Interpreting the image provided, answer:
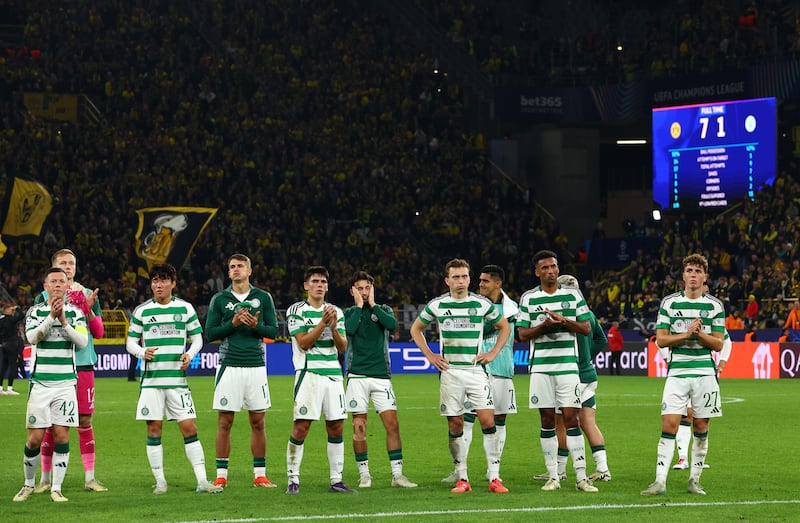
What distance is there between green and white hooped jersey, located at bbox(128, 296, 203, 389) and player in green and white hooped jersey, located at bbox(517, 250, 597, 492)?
341 centimetres

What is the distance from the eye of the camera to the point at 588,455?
55.3 ft

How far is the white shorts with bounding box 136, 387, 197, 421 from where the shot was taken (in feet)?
43.1

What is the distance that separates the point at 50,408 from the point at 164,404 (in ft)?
3.64

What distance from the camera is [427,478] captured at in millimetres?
14680

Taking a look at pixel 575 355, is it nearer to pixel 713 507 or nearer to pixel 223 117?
pixel 713 507

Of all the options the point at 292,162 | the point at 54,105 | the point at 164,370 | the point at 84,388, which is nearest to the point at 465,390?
the point at 164,370

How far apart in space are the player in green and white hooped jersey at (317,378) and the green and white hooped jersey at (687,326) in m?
3.25

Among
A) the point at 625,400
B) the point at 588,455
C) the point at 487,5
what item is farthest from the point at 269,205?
the point at 588,455

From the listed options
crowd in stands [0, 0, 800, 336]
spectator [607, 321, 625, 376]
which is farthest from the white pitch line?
crowd in stands [0, 0, 800, 336]

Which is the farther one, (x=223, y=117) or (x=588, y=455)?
(x=223, y=117)

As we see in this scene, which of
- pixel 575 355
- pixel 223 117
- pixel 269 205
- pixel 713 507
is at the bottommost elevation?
pixel 713 507

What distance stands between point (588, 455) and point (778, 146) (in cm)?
3124

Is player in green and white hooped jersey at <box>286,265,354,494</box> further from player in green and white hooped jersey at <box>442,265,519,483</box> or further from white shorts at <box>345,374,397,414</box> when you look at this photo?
player in green and white hooped jersey at <box>442,265,519,483</box>

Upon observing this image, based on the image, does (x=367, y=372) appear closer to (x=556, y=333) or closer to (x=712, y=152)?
(x=556, y=333)
